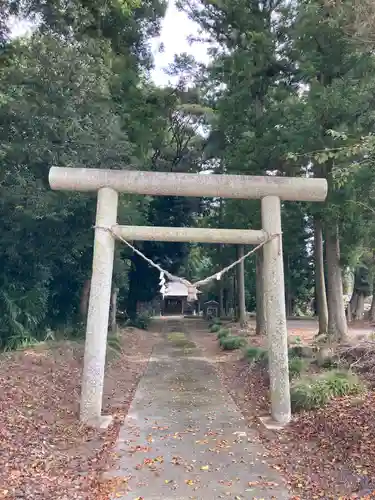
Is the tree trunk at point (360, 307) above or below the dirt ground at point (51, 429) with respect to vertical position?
above

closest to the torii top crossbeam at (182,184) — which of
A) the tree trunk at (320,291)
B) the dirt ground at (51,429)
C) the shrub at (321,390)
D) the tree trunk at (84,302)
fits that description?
the shrub at (321,390)

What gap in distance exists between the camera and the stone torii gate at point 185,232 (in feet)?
23.1

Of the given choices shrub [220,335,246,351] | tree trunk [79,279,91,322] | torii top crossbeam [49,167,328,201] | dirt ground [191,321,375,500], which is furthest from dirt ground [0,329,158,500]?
shrub [220,335,246,351]

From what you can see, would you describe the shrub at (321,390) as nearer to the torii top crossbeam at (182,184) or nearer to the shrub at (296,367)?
the shrub at (296,367)

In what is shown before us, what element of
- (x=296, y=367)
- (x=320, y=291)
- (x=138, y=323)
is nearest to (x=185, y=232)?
(x=296, y=367)

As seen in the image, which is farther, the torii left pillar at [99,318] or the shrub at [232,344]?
the shrub at [232,344]

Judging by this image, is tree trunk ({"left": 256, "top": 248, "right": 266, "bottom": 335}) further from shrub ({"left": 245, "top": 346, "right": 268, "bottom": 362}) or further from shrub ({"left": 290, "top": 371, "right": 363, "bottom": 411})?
shrub ({"left": 290, "top": 371, "right": 363, "bottom": 411})

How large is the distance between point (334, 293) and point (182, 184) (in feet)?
22.5

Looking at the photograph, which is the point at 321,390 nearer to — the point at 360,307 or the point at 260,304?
the point at 260,304

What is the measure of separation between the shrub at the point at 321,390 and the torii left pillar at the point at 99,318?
9.63 ft

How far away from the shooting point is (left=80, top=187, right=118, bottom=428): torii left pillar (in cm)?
694

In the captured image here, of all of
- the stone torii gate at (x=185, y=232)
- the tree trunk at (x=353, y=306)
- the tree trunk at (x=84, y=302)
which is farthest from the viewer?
the tree trunk at (x=353, y=306)

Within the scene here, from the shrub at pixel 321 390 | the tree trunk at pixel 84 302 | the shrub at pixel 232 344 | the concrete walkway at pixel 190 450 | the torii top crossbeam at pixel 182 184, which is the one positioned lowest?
the concrete walkway at pixel 190 450

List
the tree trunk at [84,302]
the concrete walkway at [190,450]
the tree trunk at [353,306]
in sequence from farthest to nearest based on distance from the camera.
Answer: the tree trunk at [353,306]
the tree trunk at [84,302]
the concrete walkway at [190,450]
